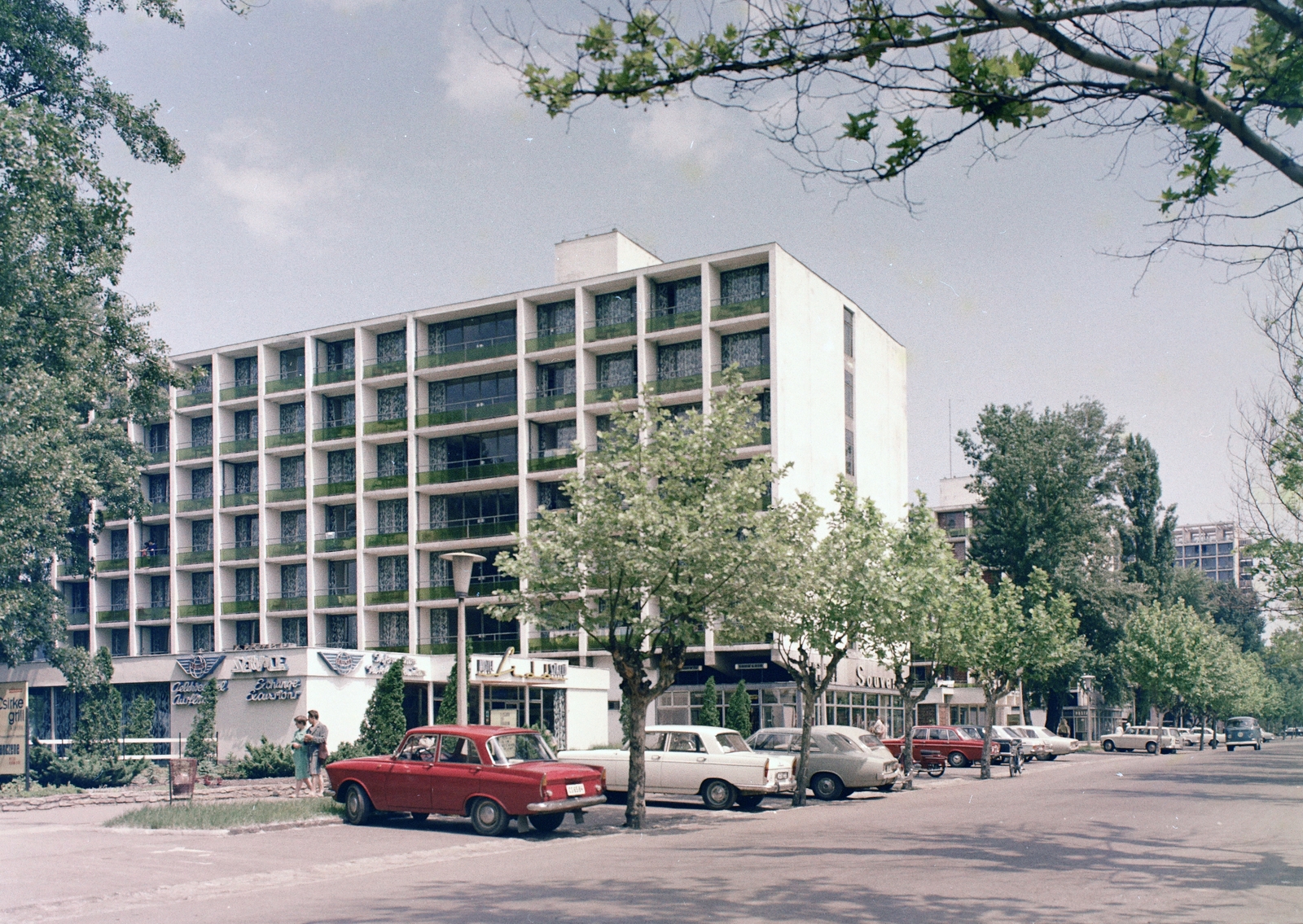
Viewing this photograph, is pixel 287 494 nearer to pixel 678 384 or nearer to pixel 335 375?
pixel 335 375

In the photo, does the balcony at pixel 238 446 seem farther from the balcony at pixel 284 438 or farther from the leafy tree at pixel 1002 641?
the leafy tree at pixel 1002 641

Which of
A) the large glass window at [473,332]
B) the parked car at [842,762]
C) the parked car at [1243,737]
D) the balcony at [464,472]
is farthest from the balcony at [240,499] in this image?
the parked car at [1243,737]

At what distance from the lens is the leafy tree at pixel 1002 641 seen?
41.0 metres

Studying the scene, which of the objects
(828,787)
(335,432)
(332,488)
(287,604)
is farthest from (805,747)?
(287,604)

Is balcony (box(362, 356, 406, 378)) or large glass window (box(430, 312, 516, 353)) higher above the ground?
large glass window (box(430, 312, 516, 353))

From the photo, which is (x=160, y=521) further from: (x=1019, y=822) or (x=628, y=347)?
(x=1019, y=822)

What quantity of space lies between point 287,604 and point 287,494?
568 cm

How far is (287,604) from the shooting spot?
62969 millimetres

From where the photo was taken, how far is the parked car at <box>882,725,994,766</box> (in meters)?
43.6

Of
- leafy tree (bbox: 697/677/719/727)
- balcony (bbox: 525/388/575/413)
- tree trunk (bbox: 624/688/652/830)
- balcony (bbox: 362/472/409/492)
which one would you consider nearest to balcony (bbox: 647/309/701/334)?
balcony (bbox: 525/388/575/413)

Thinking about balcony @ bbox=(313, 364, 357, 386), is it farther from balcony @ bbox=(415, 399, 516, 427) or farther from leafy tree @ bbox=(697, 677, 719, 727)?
leafy tree @ bbox=(697, 677, 719, 727)

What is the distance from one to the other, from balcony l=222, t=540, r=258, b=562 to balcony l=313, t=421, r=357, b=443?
675cm

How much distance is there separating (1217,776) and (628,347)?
31216 millimetres

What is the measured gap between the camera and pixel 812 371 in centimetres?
5638
